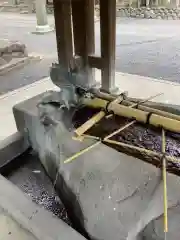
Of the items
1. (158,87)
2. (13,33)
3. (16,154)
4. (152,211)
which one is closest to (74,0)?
(158,87)

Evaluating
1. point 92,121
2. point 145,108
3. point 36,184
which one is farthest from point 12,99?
point 145,108

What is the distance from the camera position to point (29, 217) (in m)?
1.43

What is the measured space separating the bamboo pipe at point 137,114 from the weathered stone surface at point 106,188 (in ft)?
0.96

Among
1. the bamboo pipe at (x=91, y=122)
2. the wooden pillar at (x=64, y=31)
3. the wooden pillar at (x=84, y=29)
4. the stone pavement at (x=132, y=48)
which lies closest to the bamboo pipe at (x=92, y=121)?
the bamboo pipe at (x=91, y=122)

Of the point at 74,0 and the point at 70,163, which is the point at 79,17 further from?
the point at 70,163

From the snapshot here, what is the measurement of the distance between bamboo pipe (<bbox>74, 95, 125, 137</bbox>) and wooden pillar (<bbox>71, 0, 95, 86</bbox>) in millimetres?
1450

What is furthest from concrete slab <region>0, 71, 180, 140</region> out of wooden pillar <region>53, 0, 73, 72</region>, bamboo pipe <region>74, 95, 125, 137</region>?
bamboo pipe <region>74, 95, 125, 137</region>

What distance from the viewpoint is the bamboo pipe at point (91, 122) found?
173 cm

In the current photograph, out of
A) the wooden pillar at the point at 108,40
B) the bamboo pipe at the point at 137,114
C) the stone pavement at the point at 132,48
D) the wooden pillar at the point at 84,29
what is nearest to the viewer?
the bamboo pipe at the point at 137,114

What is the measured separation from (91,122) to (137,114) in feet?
0.88

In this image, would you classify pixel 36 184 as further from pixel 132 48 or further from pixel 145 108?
pixel 132 48

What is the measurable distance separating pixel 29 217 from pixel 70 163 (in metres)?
0.32

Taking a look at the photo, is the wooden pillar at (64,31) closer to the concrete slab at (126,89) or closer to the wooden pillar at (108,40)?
the wooden pillar at (108,40)

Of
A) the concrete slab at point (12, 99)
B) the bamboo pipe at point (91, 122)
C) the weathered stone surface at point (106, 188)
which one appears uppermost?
the bamboo pipe at point (91, 122)
